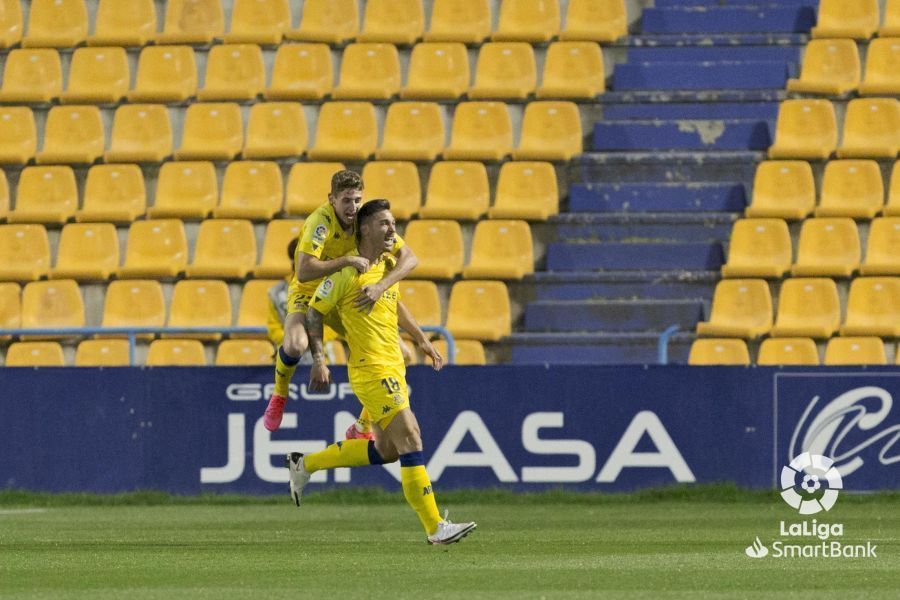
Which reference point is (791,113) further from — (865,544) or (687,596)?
(687,596)

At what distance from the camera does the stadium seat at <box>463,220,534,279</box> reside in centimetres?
1744

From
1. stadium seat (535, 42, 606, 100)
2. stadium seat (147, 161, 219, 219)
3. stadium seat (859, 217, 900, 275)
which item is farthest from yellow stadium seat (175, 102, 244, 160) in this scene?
stadium seat (859, 217, 900, 275)

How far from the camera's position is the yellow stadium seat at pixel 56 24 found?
2080 centimetres

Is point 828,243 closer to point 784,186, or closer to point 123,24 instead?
point 784,186

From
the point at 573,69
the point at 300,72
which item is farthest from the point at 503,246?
the point at 300,72

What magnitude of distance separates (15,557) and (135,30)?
39.0ft

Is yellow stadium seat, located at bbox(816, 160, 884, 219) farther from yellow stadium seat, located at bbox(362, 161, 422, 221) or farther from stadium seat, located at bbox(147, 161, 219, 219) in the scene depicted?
stadium seat, located at bbox(147, 161, 219, 219)

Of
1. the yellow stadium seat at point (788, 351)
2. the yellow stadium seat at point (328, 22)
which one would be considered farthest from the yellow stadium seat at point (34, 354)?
the yellow stadium seat at point (788, 351)

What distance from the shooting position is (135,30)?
20766mm

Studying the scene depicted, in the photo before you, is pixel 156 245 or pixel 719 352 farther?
pixel 156 245

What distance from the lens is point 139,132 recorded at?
19.5m

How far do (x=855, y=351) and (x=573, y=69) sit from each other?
498 cm

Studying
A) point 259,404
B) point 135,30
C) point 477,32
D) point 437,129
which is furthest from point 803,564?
point 135,30

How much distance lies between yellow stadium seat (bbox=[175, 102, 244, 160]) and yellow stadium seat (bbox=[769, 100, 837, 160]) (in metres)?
5.74
